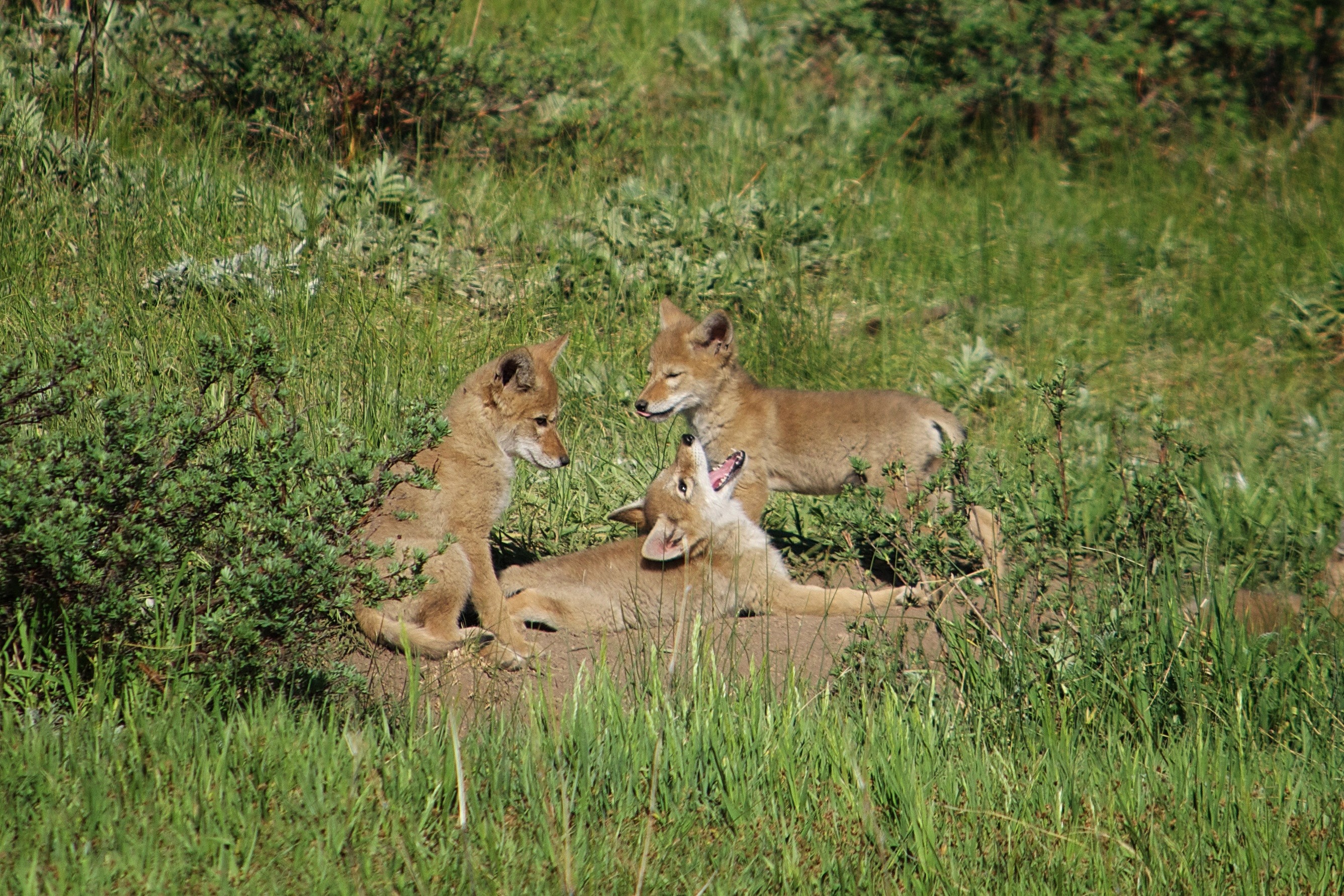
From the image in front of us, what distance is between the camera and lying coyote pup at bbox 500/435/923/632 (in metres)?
5.21

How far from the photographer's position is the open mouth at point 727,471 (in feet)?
19.3

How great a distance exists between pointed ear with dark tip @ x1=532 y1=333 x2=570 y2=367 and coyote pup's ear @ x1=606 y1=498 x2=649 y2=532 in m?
0.78

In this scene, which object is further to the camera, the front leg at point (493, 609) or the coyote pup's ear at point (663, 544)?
the coyote pup's ear at point (663, 544)

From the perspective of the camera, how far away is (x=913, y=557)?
4645mm

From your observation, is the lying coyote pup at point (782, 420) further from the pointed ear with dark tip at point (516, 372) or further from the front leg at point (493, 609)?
the front leg at point (493, 609)

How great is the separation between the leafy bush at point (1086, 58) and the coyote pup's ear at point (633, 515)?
5474 mm

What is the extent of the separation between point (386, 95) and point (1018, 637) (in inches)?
236

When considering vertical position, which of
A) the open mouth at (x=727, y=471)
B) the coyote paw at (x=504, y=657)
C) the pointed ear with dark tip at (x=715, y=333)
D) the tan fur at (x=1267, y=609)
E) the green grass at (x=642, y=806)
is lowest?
the coyote paw at (x=504, y=657)

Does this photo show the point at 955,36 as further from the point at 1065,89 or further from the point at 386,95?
the point at 386,95

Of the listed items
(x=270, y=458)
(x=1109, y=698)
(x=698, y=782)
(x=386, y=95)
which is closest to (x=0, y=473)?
(x=270, y=458)

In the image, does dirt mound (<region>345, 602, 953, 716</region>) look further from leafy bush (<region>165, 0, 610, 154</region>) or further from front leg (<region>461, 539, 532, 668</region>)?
leafy bush (<region>165, 0, 610, 154</region>)

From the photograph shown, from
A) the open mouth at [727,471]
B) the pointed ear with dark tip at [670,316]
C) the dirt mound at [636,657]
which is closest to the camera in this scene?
the dirt mound at [636,657]

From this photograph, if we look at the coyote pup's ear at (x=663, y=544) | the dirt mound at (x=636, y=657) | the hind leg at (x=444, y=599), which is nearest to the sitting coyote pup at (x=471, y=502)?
the hind leg at (x=444, y=599)

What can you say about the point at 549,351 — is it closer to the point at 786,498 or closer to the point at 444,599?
the point at 444,599
